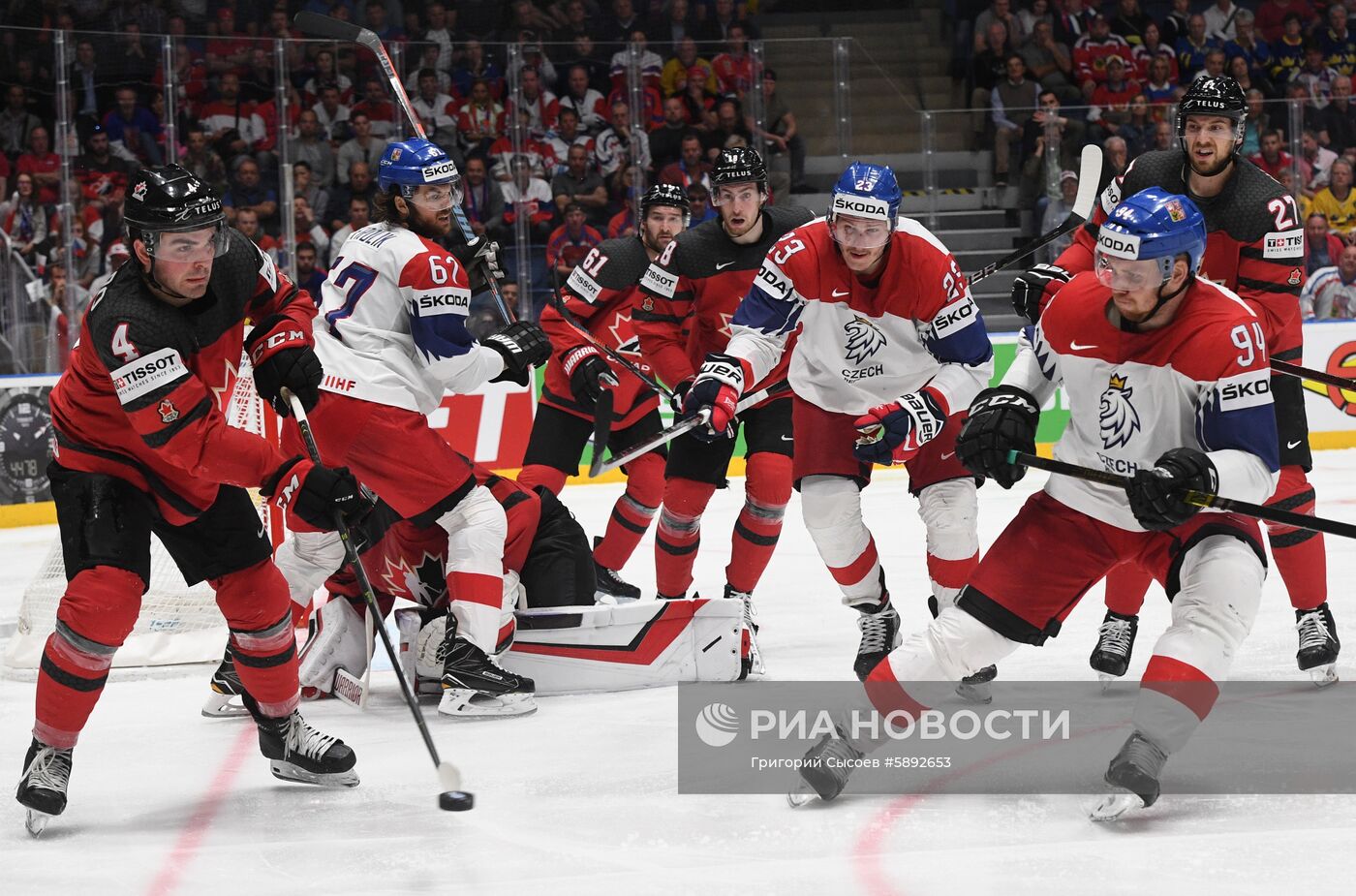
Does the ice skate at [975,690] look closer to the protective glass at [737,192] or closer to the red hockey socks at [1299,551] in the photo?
the red hockey socks at [1299,551]

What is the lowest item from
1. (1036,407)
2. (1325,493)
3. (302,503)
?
(1325,493)

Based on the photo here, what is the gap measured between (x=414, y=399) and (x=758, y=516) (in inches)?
39.1

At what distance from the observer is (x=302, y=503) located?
2.79 metres

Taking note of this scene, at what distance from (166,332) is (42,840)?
901 millimetres

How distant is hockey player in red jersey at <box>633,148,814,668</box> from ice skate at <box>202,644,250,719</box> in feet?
3.98

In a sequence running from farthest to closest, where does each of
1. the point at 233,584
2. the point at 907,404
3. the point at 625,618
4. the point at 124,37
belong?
the point at 124,37, the point at 625,618, the point at 907,404, the point at 233,584

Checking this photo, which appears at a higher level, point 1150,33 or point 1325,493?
point 1150,33

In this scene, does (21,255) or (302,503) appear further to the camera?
(21,255)

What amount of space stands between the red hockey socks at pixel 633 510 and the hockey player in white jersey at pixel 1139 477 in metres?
2.03

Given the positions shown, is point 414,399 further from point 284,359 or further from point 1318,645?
point 1318,645

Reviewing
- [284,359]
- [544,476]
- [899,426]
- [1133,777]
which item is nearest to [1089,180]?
[899,426]

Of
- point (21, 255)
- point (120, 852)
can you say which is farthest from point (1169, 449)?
point (21, 255)

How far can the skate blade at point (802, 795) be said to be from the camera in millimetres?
2803

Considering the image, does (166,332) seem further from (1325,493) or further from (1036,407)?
(1325,493)
